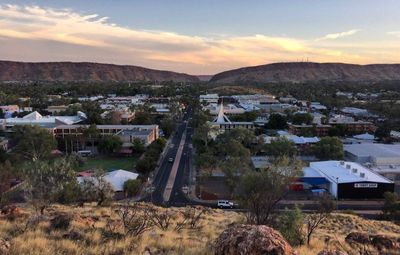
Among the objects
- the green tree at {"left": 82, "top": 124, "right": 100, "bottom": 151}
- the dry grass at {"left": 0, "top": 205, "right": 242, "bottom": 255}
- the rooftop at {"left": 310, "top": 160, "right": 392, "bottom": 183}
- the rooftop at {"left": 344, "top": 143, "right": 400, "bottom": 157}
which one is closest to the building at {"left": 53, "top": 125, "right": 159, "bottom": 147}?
the green tree at {"left": 82, "top": 124, "right": 100, "bottom": 151}

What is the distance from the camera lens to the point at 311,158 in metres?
57.8

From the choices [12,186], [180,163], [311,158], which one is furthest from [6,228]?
[311,158]

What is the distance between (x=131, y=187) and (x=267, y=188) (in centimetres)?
2279

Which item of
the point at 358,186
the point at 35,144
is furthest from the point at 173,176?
the point at 358,186

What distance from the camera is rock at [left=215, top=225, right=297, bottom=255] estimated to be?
761cm

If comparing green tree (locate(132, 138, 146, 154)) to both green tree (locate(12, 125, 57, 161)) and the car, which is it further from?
the car

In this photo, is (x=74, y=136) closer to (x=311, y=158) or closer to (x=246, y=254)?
(x=311, y=158)

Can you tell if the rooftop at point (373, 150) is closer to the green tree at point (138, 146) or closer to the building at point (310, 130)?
the building at point (310, 130)

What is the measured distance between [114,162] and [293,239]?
4531cm

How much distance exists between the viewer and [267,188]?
20.4 m

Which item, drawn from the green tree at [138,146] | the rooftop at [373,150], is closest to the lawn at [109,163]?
the green tree at [138,146]

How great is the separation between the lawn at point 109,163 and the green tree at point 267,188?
33959 millimetres

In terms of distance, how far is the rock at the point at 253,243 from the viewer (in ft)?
25.0

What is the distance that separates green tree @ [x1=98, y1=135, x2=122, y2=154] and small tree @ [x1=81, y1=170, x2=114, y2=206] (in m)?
27.1
